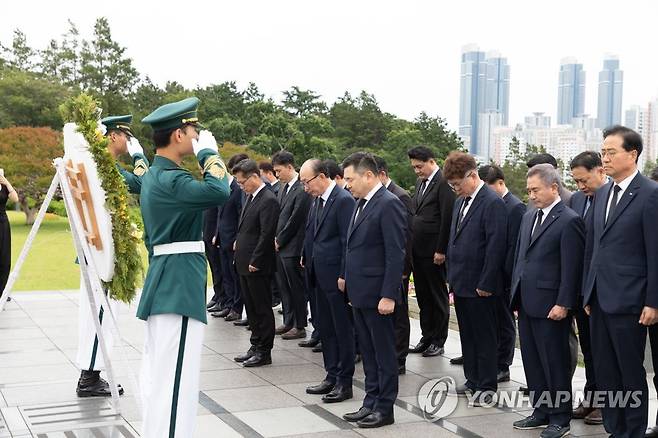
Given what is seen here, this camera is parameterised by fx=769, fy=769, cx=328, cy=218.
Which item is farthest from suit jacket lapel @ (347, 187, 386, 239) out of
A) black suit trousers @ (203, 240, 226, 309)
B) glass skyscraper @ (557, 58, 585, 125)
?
glass skyscraper @ (557, 58, 585, 125)

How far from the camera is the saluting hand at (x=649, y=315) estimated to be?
4227mm

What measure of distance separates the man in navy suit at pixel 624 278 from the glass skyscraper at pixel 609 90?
4653 inches

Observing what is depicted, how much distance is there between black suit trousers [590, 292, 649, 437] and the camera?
439 centimetres

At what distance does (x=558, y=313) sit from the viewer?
4715mm

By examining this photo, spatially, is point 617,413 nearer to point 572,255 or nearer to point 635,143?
point 572,255

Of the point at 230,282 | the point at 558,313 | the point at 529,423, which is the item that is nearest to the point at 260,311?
the point at 230,282

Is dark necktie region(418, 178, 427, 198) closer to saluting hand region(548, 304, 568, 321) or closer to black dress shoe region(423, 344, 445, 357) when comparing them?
black dress shoe region(423, 344, 445, 357)

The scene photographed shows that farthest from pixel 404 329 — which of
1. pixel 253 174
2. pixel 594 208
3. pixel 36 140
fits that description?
pixel 36 140

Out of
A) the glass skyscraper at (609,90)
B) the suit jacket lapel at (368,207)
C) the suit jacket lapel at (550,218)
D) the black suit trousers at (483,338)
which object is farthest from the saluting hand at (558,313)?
the glass skyscraper at (609,90)

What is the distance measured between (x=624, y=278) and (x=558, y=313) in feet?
1.68

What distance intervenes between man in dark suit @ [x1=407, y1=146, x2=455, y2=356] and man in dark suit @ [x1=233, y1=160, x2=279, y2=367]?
1.36 metres

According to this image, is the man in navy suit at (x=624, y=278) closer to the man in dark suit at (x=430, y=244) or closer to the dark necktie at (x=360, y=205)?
the dark necktie at (x=360, y=205)

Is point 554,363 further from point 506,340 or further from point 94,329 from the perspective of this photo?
point 94,329

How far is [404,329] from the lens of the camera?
6.64 m
